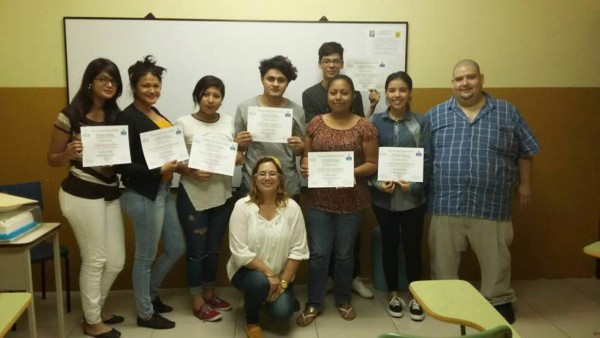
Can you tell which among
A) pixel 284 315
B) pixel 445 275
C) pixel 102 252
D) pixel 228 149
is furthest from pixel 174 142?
pixel 445 275

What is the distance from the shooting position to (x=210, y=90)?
3033mm

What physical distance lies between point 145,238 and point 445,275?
196cm

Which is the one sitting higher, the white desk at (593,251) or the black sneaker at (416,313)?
the white desk at (593,251)

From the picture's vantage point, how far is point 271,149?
3209mm

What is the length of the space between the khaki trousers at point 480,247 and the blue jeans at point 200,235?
1414mm

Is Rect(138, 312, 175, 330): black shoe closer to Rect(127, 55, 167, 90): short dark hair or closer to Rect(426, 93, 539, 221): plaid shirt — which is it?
Rect(127, 55, 167, 90): short dark hair

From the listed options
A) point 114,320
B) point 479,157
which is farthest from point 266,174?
point 114,320

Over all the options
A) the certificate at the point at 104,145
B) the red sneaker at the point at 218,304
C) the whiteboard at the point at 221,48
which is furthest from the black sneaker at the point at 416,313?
the certificate at the point at 104,145

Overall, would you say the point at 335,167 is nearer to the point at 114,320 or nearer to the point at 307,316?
the point at 307,316

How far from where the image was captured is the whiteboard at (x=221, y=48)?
11.7ft

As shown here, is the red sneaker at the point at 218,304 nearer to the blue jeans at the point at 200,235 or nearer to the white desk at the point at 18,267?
the blue jeans at the point at 200,235

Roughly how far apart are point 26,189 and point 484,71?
3.55 metres

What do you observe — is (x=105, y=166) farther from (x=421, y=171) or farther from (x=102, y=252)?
(x=421, y=171)

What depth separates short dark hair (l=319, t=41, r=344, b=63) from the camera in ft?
11.5
